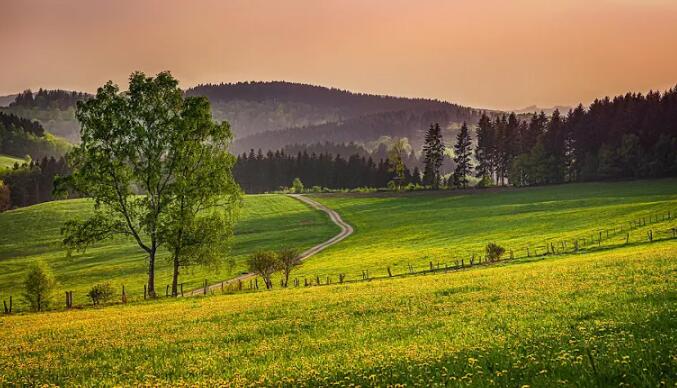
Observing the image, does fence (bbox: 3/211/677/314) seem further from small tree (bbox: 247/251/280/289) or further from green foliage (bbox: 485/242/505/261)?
small tree (bbox: 247/251/280/289)

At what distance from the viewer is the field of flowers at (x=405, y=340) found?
1107 cm

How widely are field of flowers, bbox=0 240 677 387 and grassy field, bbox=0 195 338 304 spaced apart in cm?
3491

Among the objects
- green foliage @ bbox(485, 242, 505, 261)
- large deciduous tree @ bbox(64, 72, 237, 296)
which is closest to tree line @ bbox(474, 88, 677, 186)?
green foliage @ bbox(485, 242, 505, 261)

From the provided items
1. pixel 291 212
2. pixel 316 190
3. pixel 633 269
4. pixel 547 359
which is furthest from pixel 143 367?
pixel 316 190

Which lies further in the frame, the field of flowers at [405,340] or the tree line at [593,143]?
the tree line at [593,143]

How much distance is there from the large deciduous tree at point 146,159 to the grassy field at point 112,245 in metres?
11.6

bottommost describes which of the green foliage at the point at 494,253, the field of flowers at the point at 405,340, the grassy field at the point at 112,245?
the grassy field at the point at 112,245

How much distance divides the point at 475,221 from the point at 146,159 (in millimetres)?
70122

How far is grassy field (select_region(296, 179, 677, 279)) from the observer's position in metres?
72.1

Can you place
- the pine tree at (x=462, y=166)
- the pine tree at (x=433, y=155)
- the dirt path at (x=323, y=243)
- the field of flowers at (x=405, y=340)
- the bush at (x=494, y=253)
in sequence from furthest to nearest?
1. the pine tree at (x=433, y=155)
2. the pine tree at (x=462, y=166)
3. the dirt path at (x=323, y=243)
4. the bush at (x=494, y=253)
5. the field of flowers at (x=405, y=340)

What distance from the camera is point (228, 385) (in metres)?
12.3

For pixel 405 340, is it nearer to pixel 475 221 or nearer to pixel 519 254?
pixel 519 254

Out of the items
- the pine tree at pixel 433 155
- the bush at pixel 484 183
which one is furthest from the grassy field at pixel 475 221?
the pine tree at pixel 433 155

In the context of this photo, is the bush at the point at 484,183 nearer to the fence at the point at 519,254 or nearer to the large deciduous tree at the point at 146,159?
the fence at the point at 519,254
